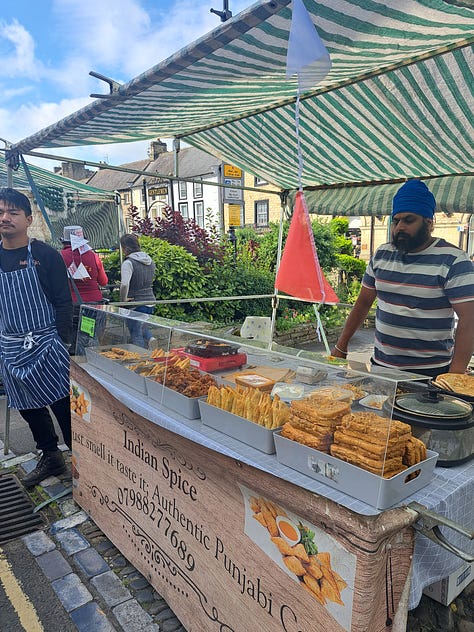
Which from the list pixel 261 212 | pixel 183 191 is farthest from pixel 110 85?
pixel 183 191

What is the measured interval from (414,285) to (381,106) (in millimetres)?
2112

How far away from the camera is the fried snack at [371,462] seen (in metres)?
1.33

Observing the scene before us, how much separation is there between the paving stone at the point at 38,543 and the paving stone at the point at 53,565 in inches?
1.8

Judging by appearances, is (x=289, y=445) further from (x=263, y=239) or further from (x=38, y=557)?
(x=263, y=239)

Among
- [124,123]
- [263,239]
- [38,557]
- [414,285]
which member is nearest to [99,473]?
[38,557]

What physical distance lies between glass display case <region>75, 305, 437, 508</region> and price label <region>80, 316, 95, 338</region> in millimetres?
319

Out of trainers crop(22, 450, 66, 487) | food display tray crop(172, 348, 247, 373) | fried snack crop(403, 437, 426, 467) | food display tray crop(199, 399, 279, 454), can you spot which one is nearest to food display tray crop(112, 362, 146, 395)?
food display tray crop(172, 348, 247, 373)

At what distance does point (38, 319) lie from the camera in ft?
10.7

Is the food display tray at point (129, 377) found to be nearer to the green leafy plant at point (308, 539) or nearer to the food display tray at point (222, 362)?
the food display tray at point (222, 362)

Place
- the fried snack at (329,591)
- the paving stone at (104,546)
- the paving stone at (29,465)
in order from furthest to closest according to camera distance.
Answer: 1. the paving stone at (29,465)
2. the paving stone at (104,546)
3. the fried snack at (329,591)

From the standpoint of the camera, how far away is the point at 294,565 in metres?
1.50

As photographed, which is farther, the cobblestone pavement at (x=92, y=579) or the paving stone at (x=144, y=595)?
the paving stone at (x=144, y=595)

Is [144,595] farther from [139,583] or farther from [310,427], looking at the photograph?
[310,427]

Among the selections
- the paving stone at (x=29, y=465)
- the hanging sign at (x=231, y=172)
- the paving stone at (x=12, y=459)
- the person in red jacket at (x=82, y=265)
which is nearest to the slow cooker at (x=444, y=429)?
the paving stone at (x=29, y=465)
